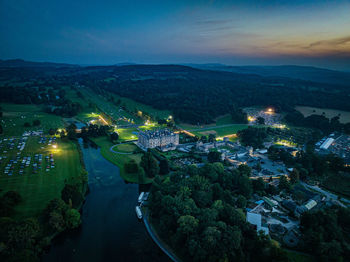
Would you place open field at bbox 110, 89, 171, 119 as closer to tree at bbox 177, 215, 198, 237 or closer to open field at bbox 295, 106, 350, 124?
open field at bbox 295, 106, 350, 124

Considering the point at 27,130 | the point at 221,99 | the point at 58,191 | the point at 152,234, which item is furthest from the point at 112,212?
the point at 221,99

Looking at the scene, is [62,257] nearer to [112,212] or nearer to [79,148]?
[112,212]

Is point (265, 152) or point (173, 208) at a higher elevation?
point (173, 208)

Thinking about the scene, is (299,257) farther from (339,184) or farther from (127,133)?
(127,133)

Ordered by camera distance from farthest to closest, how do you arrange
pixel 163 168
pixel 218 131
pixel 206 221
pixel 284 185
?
pixel 218 131
pixel 163 168
pixel 284 185
pixel 206 221

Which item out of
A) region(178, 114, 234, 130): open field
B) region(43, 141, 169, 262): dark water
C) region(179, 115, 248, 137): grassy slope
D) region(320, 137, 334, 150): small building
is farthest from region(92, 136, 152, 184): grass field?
region(320, 137, 334, 150): small building

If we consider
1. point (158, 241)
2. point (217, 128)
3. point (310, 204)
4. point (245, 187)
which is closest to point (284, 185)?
point (310, 204)

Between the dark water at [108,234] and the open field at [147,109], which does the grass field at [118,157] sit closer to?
the dark water at [108,234]
